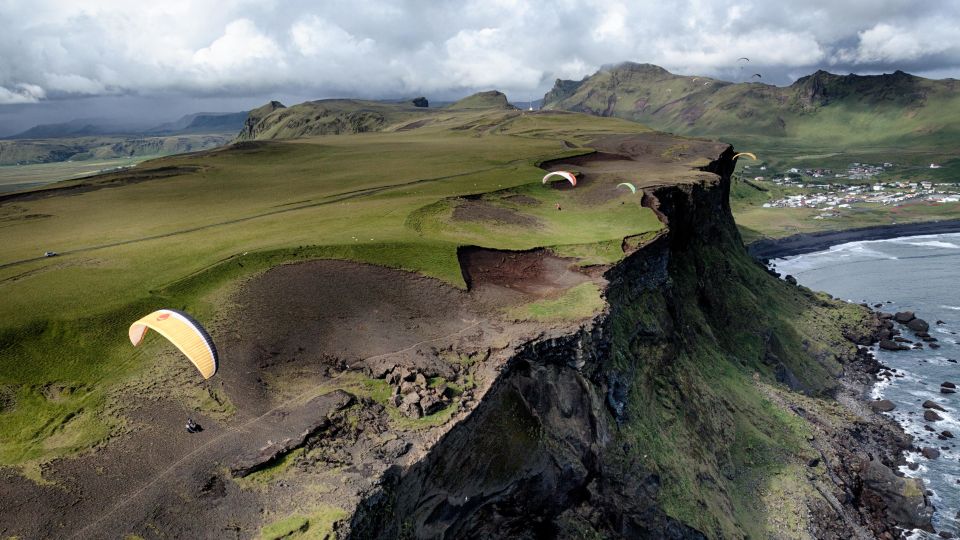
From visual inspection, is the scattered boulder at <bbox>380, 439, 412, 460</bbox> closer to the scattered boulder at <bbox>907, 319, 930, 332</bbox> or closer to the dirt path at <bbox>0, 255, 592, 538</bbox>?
the dirt path at <bbox>0, 255, 592, 538</bbox>

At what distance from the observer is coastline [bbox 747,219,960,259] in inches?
4139

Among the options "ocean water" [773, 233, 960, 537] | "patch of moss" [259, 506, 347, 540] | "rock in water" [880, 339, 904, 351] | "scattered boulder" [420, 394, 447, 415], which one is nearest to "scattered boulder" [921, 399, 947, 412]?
"ocean water" [773, 233, 960, 537]

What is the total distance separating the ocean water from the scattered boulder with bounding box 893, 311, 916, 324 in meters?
1.91

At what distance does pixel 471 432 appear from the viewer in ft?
67.2

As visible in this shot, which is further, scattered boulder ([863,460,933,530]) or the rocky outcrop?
scattered boulder ([863,460,933,530])

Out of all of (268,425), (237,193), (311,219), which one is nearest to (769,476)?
(268,425)

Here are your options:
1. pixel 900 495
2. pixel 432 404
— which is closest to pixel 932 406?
pixel 900 495

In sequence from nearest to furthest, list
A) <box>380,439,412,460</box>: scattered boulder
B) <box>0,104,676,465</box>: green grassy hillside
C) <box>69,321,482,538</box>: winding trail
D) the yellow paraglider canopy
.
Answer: <box>69,321,482,538</box>: winding trail → the yellow paraglider canopy → <box>380,439,412,460</box>: scattered boulder → <box>0,104,676,465</box>: green grassy hillside

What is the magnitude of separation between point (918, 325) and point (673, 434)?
49.7 meters

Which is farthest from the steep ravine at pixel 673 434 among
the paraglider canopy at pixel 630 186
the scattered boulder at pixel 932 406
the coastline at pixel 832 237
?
the coastline at pixel 832 237

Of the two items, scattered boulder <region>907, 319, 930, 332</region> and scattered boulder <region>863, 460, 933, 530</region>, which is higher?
scattered boulder <region>907, 319, 930, 332</region>

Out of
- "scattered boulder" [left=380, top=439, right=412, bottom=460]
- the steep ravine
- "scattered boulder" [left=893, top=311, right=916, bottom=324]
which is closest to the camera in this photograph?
"scattered boulder" [left=380, top=439, right=412, bottom=460]

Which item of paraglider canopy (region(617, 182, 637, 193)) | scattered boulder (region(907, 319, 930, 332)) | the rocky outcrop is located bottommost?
scattered boulder (region(907, 319, 930, 332))

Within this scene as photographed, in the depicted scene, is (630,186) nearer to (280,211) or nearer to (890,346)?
(280,211)
